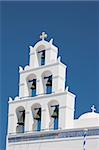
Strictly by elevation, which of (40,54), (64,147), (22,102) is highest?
(40,54)

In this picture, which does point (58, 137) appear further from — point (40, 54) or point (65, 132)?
point (40, 54)

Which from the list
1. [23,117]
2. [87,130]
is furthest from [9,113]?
[87,130]

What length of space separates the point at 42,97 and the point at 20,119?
1.31 meters

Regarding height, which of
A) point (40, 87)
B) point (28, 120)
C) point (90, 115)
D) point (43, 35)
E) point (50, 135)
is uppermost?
point (43, 35)

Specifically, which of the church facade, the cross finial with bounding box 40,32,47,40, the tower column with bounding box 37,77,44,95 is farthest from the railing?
the cross finial with bounding box 40,32,47,40

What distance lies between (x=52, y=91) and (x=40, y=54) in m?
1.64

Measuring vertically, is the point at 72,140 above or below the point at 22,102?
below

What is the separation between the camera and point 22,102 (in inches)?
739

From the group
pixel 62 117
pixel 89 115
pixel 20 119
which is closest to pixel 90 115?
pixel 89 115

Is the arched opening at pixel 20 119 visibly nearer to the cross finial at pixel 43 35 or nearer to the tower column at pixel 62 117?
the tower column at pixel 62 117

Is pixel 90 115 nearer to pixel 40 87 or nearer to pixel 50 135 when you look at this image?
pixel 50 135

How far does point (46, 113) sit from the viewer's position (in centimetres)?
1811

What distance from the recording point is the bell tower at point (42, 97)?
17812mm

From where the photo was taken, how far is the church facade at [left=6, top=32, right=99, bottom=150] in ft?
56.1
